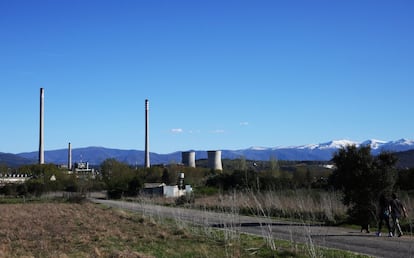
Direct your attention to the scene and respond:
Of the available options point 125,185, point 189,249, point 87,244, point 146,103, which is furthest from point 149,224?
point 146,103

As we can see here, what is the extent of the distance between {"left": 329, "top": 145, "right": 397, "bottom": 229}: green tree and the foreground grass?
7.92 m

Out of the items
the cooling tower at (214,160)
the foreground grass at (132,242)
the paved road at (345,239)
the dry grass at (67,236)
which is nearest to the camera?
the foreground grass at (132,242)

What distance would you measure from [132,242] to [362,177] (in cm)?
1226

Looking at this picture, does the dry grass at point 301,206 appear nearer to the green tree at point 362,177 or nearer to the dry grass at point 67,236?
the green tree at point 362,177

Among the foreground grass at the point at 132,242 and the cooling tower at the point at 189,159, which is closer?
the foreground grass at the point at 132,242

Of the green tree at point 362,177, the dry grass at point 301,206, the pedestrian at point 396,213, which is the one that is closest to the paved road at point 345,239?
the pedestrian at point 396,213

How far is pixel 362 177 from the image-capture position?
27250 mm

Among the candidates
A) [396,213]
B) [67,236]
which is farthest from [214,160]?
[67,236]

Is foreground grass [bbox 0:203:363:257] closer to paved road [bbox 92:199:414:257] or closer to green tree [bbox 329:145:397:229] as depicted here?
paved road [bbox 92:199:414:257]

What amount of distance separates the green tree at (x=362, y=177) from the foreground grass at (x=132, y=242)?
792cm

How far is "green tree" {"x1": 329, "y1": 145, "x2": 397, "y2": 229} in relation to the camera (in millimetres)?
26812

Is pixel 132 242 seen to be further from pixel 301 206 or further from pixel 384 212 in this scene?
pixel 301 206

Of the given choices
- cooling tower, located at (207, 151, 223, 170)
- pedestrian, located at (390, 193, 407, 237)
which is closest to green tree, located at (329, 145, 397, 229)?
pedestrian, located at (390, 193, 407, 237)

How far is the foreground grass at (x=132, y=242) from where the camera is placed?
54.9 feet
